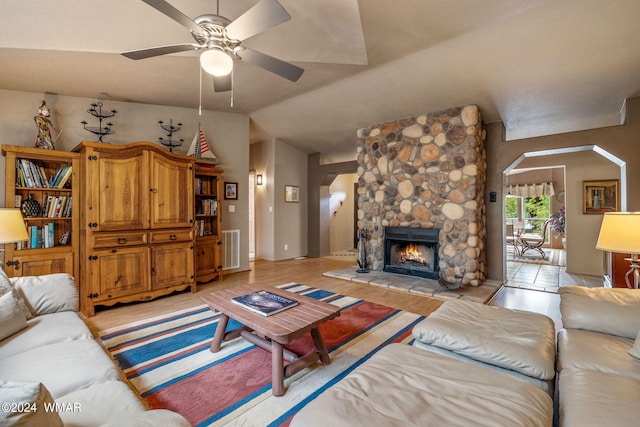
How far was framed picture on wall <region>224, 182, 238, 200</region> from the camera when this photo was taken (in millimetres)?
5047

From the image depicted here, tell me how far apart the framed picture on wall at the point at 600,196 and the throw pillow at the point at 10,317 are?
7506 millimetres

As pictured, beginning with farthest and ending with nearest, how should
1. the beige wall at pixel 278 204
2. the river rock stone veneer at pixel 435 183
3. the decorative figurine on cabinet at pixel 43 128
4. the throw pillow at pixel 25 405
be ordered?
1. the beige wall at pixel 278 204
2. the river rock stone veneer at pixel 435 183
3. the decorative figurine on cabinet at pixel 43 128
4. the throw pillow at pixel 25 405

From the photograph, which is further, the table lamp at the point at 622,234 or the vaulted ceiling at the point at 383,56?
the vaulted ceiling at the point at 383,56

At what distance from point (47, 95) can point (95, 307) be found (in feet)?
8.66

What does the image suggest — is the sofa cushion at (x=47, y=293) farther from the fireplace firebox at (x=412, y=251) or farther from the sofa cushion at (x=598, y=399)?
the fireplace firebox at (x=412, y=251)

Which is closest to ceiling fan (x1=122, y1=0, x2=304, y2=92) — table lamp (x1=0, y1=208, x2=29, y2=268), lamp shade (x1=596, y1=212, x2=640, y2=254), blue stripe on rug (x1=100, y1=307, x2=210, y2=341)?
table lamp (x1=0, y1=208, x2=29, y2=268)

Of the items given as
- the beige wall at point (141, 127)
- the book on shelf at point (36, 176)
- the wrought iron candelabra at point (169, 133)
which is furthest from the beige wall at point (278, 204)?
the book on shelf at point (36, 176)

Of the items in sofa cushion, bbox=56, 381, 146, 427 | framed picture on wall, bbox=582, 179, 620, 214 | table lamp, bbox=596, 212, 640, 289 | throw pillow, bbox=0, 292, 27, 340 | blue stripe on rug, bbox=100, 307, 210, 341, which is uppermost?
framed picture on wall, bbox=582, 179, 620, 214

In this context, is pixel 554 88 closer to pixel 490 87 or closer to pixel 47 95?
pixel 490 87

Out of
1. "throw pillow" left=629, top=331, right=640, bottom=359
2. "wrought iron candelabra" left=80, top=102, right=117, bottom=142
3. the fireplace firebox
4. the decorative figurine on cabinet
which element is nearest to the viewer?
"throw pillow" left=629, top=331, right=640, bottom=359

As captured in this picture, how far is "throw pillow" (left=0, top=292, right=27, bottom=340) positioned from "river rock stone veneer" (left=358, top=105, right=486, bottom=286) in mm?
4352

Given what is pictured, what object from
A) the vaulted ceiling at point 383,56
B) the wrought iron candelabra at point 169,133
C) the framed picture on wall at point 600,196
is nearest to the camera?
the vaulted ceiling at point 383,56

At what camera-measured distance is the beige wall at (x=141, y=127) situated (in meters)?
3.33

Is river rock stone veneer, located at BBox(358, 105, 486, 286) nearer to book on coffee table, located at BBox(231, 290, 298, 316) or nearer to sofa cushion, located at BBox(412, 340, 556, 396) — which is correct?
sofa cushion, located at BBox(412, 340, 556, 396)
